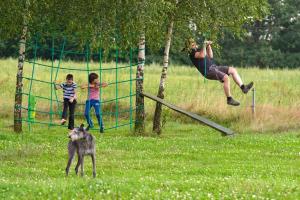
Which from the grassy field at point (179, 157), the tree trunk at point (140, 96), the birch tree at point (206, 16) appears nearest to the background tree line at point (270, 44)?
the grassy field at point (179, 157)

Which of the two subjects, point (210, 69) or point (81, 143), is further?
point (210, 69)

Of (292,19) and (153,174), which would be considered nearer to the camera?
(153,174)

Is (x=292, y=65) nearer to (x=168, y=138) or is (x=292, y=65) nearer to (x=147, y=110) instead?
(x=147, y=110)

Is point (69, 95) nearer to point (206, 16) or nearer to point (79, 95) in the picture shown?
point (206, 16)

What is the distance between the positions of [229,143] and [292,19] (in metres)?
53.2

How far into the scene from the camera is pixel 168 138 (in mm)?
22156

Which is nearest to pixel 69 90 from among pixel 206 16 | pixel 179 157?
pixel 206 16

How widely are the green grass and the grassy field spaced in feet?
0.06

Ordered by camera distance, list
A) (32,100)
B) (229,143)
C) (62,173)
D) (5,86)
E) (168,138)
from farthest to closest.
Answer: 1. (5,86)
2. (32,100)
3. (168,138)
4. (229,143)
5. (62,173)

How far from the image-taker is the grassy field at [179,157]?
12.3 meters

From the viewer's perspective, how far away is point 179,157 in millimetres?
17766

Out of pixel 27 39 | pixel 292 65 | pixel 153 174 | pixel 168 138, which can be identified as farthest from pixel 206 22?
pixel 292 65

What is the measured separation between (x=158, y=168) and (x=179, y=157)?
71.3 inches

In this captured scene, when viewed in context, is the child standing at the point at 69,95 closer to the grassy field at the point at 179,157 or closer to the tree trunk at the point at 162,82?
the grassy field at the point at 179,157
